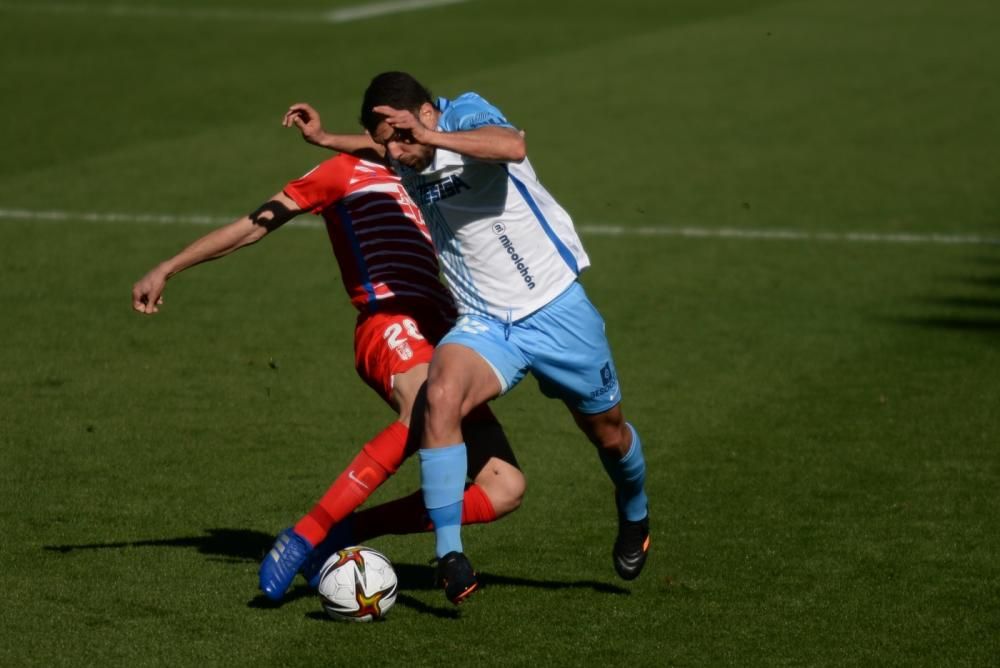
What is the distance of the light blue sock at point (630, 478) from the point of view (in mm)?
6574

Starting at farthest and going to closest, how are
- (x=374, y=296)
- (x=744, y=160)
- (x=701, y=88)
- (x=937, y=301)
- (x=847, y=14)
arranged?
(x=847, y=14) → (x=701, y=88) → (x=744, y=160) → (x=937, y=301) → (x=374, y=296)

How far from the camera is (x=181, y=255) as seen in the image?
641cm

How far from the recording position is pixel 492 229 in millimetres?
6258

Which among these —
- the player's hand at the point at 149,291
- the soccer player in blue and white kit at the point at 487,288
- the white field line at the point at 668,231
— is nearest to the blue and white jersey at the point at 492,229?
the soccer player in blue and white kit at the point at 487,288

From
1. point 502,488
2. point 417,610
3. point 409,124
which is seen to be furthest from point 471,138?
point 417,610

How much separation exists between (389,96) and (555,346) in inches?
42.7

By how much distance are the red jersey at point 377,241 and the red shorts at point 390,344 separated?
78mm

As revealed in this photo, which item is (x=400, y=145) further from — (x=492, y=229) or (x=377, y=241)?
(x=377, y=241)

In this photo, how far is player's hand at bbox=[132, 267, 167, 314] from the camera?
6.33 metres

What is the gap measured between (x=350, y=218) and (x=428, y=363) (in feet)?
2.39

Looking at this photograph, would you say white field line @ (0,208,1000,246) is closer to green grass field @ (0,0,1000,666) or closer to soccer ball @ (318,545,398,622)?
green grass field @ (0,0,1000,666)

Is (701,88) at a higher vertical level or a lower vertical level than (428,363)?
lower

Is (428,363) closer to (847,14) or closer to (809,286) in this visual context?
→ (809,286)

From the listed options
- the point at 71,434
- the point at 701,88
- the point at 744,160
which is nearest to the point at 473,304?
the point at 71,434
